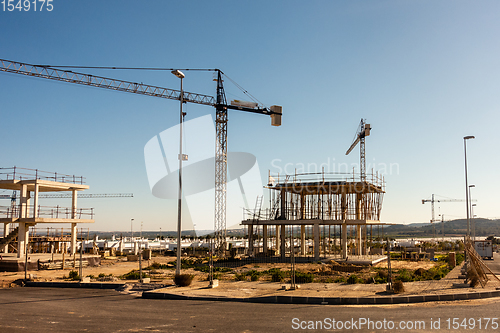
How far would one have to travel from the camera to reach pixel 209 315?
12.8 meters

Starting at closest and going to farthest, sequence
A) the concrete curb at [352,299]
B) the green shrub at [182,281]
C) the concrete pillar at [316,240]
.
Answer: the concrete curb at [352,299], the green shrub at [182,281], the concrete pillar at [316,240]

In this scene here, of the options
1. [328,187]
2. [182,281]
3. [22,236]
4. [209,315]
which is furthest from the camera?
[328,187]

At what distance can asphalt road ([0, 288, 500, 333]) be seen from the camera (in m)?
11.1

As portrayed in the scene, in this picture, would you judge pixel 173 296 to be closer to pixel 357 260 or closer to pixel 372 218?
pixel 357 260

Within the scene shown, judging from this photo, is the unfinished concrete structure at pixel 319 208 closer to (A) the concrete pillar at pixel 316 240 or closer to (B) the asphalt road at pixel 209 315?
(A) the concrete pillar at pixel 316 240

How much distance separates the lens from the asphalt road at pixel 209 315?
1110cm

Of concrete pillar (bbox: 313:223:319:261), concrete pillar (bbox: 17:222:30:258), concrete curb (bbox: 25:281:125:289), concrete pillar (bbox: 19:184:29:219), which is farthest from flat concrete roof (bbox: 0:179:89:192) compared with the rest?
concrete pillar (bbox: 313:223:319:261)

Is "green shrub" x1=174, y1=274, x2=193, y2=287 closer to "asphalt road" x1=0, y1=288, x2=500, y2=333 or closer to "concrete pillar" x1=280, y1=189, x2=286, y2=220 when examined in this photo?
"asphalt road" x1=0, y1=288, x2=500, y2=333

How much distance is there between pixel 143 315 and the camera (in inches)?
508

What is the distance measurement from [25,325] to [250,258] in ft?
88.8

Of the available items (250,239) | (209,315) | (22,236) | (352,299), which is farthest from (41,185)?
(352,299)

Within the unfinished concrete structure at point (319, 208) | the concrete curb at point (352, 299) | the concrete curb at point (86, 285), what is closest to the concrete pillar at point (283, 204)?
the unfinished concrete structure at point (319, 208)

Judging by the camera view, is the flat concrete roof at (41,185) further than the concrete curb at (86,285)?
Yes

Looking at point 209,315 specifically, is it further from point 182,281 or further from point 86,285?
point 86,285
